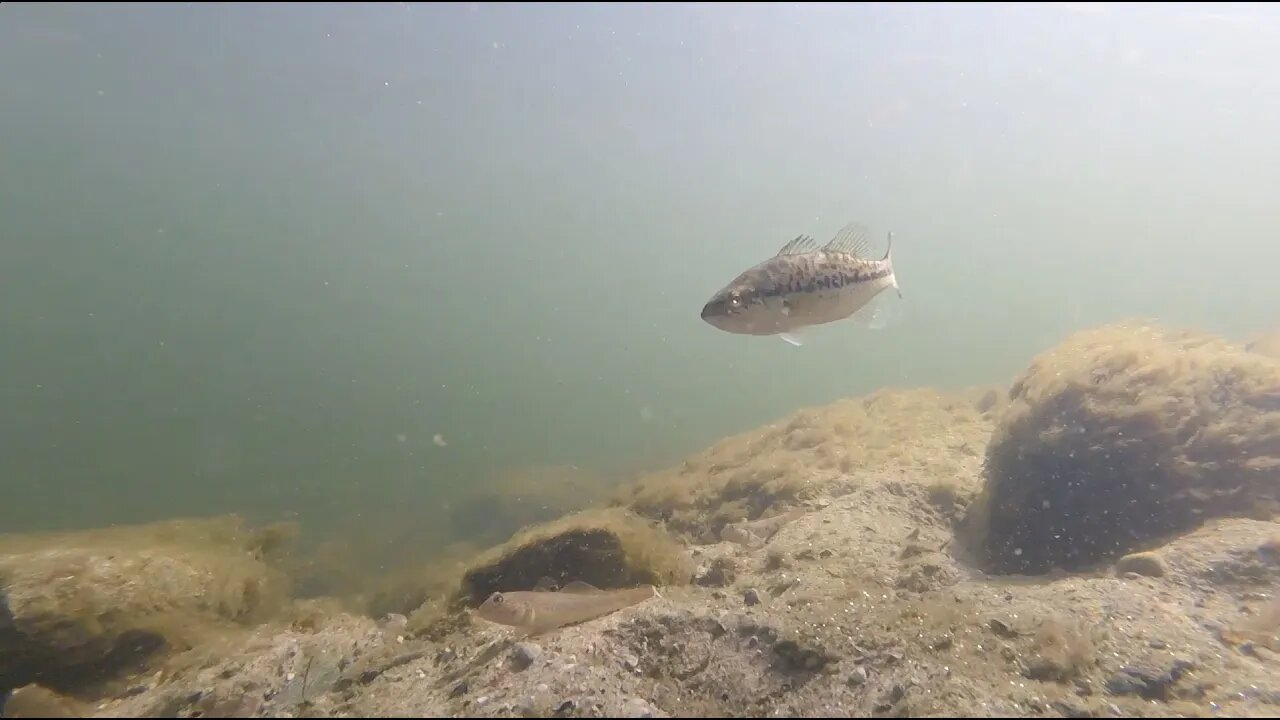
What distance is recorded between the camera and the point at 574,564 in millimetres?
3633

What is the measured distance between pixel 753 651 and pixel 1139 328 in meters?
7.62

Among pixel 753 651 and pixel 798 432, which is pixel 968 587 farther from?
pixel 798 432

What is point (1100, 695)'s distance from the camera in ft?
7.32

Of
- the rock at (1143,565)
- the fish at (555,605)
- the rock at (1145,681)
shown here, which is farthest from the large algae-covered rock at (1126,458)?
the fish at (555,605)

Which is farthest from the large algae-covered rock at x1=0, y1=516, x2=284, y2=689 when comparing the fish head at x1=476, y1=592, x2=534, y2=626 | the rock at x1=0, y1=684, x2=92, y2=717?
the fish head at x1=476, y1=592, x2=534, y2=626

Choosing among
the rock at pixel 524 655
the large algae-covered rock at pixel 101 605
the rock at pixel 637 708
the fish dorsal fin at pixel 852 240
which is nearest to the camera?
the rock at pixel 637 708

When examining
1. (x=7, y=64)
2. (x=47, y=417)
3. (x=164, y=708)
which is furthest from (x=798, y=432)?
(x=7, y=64)

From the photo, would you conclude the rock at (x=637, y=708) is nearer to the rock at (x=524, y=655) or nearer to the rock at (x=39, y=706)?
the rock at (x=524, y=655)

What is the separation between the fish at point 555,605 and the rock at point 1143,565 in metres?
3.04

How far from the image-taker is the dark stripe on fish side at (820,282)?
338 centimetres

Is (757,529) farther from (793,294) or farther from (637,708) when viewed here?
(637,708)

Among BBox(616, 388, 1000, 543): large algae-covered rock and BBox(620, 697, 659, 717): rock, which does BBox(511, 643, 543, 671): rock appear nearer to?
BBox(620, 697, 659, 717): rock

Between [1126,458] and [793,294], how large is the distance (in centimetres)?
321

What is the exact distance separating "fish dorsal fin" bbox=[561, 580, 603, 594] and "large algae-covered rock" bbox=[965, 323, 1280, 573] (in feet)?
10.1
